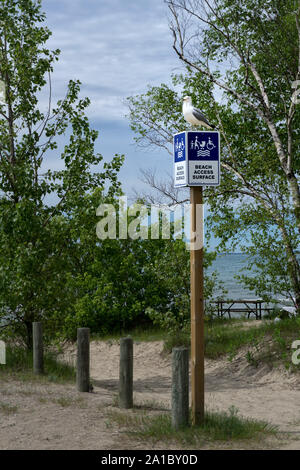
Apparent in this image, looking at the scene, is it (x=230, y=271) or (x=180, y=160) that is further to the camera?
(x=230, y=271)

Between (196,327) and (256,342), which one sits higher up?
(196,327)

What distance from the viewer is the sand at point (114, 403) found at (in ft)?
23.8

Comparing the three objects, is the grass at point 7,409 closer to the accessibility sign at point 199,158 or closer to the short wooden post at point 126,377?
the short wooden post at point 126,377

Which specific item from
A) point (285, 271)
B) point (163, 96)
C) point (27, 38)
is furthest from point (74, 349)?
point (27, 38)

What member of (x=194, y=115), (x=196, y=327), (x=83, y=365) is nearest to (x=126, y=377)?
(x=83, y=365)

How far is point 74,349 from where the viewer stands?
20.5m

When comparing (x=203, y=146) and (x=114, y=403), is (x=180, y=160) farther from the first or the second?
(x=114, y=403)

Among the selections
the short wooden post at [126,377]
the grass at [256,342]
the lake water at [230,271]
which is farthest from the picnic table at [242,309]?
the lake water at [230,271]

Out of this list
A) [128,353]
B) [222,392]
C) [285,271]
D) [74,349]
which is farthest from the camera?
[74,349]

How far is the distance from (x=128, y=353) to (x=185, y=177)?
3.14 meters

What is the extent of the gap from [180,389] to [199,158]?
3.04m

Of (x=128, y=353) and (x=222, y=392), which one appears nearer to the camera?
(x=128, y=353)

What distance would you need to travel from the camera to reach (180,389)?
768 cm
